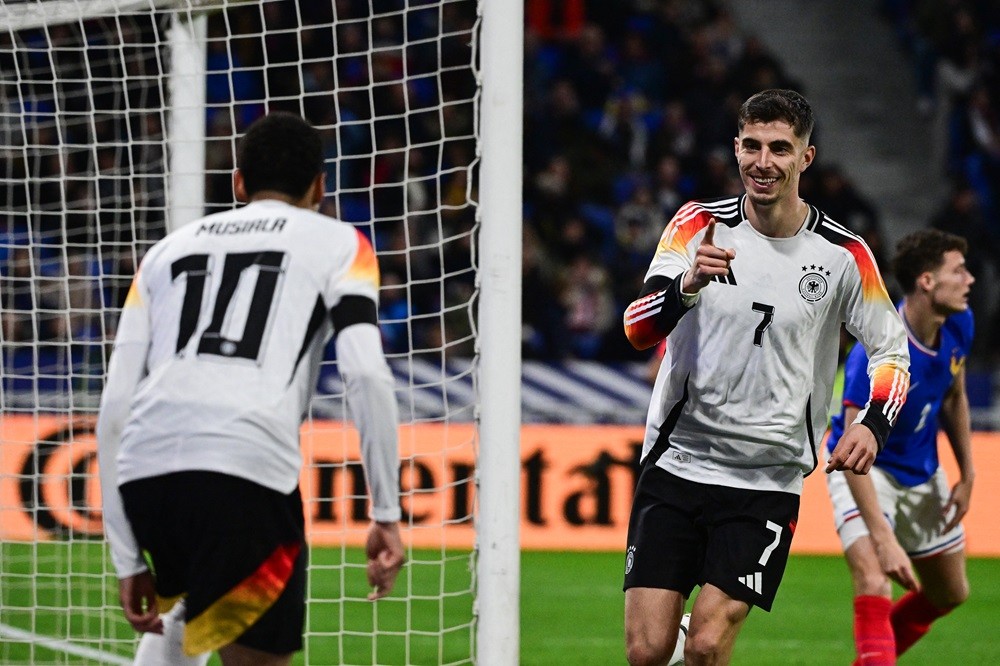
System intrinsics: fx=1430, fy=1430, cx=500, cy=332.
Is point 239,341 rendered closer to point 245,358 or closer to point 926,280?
point 245,358

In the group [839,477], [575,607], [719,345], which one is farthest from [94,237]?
[719,345]

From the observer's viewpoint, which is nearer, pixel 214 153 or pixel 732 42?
pixel 214 153

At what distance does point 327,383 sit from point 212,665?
21.1 feet

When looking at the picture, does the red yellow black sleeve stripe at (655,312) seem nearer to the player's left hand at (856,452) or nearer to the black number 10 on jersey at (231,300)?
the player's left hand at (856,452)

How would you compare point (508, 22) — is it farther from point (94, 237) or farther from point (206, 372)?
point (94, 237)

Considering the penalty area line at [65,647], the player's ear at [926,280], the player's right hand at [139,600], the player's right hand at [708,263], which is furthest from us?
the penalty area line at [65,647]

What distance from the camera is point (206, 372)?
3260 millimetres

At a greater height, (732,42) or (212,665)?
(732,42)

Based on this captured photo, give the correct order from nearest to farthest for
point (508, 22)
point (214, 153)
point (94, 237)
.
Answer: point (508, 22)
point (94, 237)
point (214, 153)

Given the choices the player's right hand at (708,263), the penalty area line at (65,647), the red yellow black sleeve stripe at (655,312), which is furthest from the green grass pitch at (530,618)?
the player's right hand at (708,263)

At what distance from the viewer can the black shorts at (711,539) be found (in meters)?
4.23

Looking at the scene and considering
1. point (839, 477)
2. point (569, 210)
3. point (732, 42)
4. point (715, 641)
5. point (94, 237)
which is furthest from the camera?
point (732, 42)

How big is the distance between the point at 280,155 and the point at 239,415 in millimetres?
632

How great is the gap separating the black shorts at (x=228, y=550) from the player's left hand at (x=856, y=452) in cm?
157
